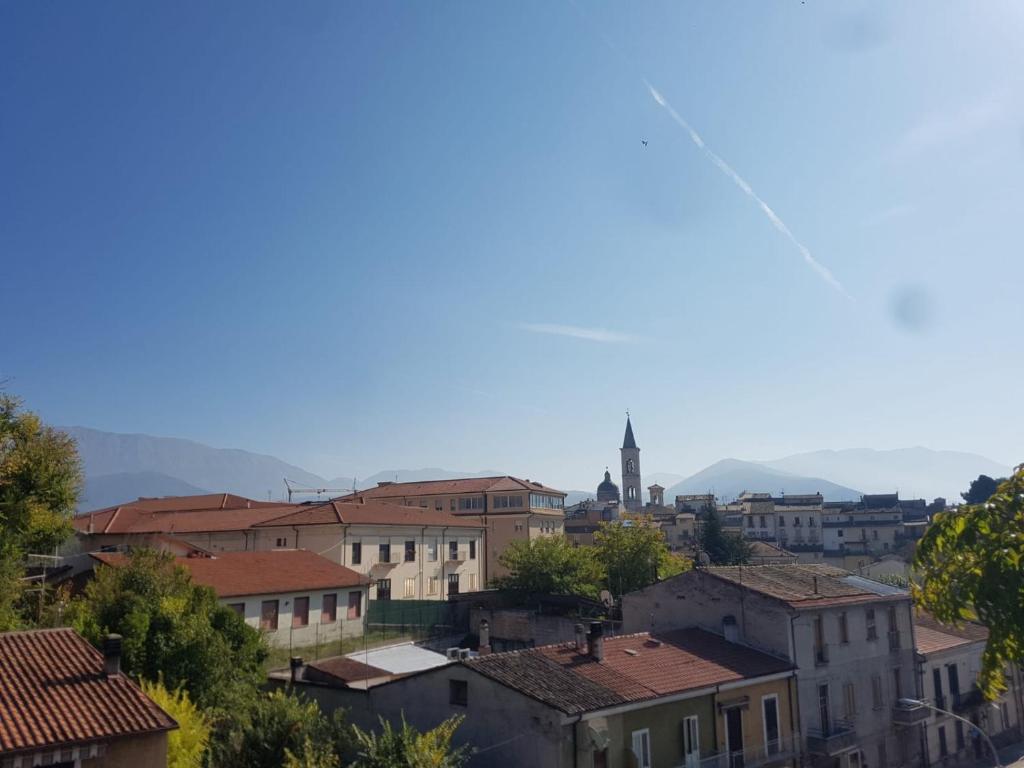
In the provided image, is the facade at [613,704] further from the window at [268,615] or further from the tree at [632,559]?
the tree at [632,559]

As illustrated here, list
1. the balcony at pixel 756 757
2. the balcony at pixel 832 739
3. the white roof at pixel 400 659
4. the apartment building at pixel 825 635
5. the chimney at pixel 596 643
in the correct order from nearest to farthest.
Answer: the balcony at pixel 756 757 < the chimney at pixel 596 643 < the balcony at pixel 832 739 < the apartment building at pixel 825 635 < the white roof at pixel 400 659

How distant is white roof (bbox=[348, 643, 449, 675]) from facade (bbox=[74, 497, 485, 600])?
550 inches

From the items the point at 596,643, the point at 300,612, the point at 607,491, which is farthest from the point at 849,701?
the point at 607,491

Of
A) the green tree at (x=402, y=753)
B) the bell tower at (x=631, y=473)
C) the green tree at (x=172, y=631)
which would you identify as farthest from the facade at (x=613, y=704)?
the bell tower at (x=631, y=473)

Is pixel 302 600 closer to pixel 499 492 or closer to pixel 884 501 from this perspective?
pixel 499 492

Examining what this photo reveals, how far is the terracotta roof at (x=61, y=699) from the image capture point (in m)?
13.6

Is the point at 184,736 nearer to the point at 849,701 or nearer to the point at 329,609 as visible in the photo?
Answer: the point at 329,609

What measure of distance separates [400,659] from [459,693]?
11789 mm

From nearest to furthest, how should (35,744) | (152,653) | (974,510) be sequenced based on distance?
(974,510)
(35,744)
(152,653)

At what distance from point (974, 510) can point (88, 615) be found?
25.8m

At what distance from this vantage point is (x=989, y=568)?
549 cm

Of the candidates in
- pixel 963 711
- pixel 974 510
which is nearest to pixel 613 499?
pixel 963 711

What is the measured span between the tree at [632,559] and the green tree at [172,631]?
93.8 feet

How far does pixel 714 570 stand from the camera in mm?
30812
